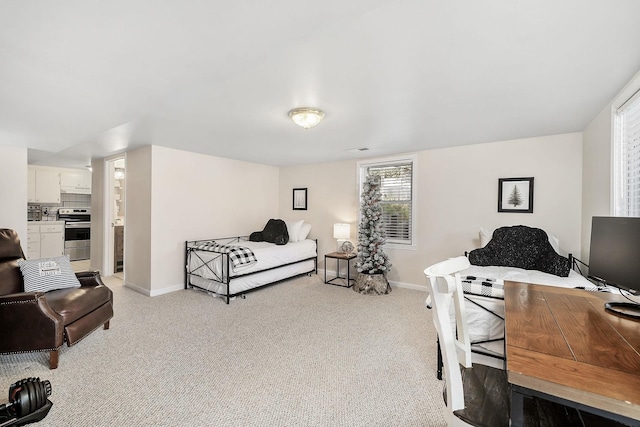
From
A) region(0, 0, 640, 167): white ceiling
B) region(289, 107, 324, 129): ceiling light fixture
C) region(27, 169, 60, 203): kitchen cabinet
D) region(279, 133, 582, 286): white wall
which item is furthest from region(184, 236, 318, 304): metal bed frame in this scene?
region(27, 169, 60, 203): kitchen cabinet

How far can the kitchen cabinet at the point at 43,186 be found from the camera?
6277mm

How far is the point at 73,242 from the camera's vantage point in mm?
6805

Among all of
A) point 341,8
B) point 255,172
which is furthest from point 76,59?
point 255,172

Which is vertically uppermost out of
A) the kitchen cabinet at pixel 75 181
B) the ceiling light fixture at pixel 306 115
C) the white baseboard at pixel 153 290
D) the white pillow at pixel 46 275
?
the ceiling light fixture at pixel 306 115

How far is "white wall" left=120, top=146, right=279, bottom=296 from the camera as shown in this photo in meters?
4.34

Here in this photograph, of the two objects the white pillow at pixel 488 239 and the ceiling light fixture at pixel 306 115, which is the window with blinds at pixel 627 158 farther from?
the ceiling light fixture at pixel 306 115

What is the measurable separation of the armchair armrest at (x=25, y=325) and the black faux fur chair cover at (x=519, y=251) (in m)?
4.28

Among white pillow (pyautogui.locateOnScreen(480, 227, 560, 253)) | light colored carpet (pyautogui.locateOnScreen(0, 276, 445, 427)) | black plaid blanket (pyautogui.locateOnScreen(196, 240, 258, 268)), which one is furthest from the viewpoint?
black plaid blanket (pyautogui.locateOnScreen(196, 240, 258, 268))

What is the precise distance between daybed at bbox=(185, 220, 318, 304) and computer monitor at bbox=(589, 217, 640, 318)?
373 centimetres

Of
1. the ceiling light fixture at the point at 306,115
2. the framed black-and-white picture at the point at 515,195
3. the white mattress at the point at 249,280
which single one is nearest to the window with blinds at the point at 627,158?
the framed black-and-white picture at the point at 515,195

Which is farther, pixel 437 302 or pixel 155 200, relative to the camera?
pixel 155 200

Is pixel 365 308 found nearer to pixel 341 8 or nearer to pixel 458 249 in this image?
pixel 458 249

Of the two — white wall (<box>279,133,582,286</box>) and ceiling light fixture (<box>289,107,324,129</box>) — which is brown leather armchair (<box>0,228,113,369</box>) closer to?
ceiling light fixture (<box>289,107,324,129</box>)

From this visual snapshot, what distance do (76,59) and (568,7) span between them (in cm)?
263
